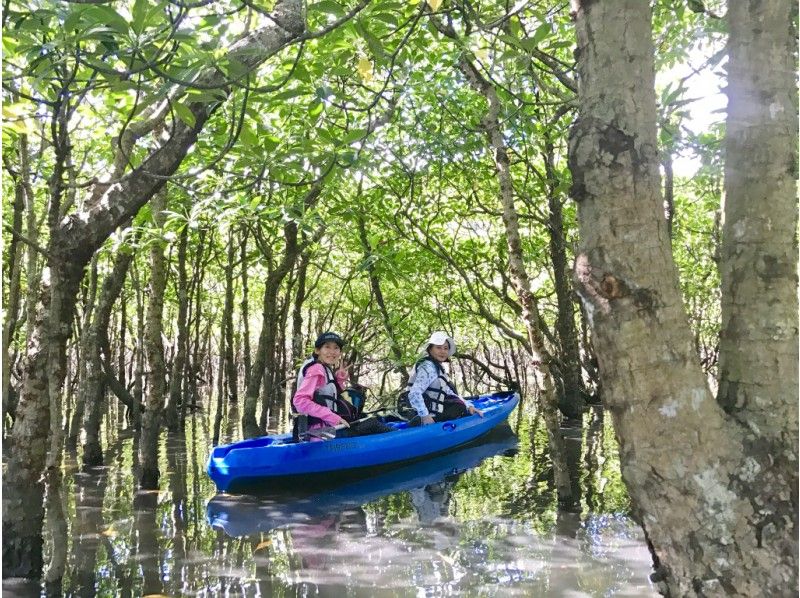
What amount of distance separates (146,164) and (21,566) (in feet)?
9.33

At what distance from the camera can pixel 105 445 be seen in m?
11.7

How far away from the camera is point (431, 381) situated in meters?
10.2

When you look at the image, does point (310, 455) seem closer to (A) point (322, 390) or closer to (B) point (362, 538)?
(A) point (322, 390)

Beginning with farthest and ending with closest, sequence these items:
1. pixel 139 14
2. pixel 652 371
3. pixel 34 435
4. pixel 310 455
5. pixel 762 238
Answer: pixel 310 455, pixel 34 435, pixel 139 14, pixel 762 238, pixel 652 371

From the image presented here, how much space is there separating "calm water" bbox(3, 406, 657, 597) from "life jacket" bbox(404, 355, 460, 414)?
1496 millimetres

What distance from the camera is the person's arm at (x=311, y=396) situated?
8383mm

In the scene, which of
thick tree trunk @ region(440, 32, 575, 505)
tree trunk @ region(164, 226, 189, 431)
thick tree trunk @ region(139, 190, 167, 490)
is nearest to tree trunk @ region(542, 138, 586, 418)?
thick tree trunk @ region(440, 32, 575, 505)

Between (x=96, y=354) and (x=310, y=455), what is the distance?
3.97 metres

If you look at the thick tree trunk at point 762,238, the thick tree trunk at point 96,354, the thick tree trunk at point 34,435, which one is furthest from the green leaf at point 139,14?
the thick tree trunk at point 96,354

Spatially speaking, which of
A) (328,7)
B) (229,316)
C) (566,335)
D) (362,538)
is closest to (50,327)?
(328,7)

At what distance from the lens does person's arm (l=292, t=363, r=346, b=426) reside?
27.5ft

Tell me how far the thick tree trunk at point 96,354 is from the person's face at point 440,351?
4604 millimetres

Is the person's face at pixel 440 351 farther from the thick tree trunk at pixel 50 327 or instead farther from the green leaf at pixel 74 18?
the green leaf at pixel 74 18

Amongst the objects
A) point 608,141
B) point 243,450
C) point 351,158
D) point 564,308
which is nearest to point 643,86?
point 608,141
